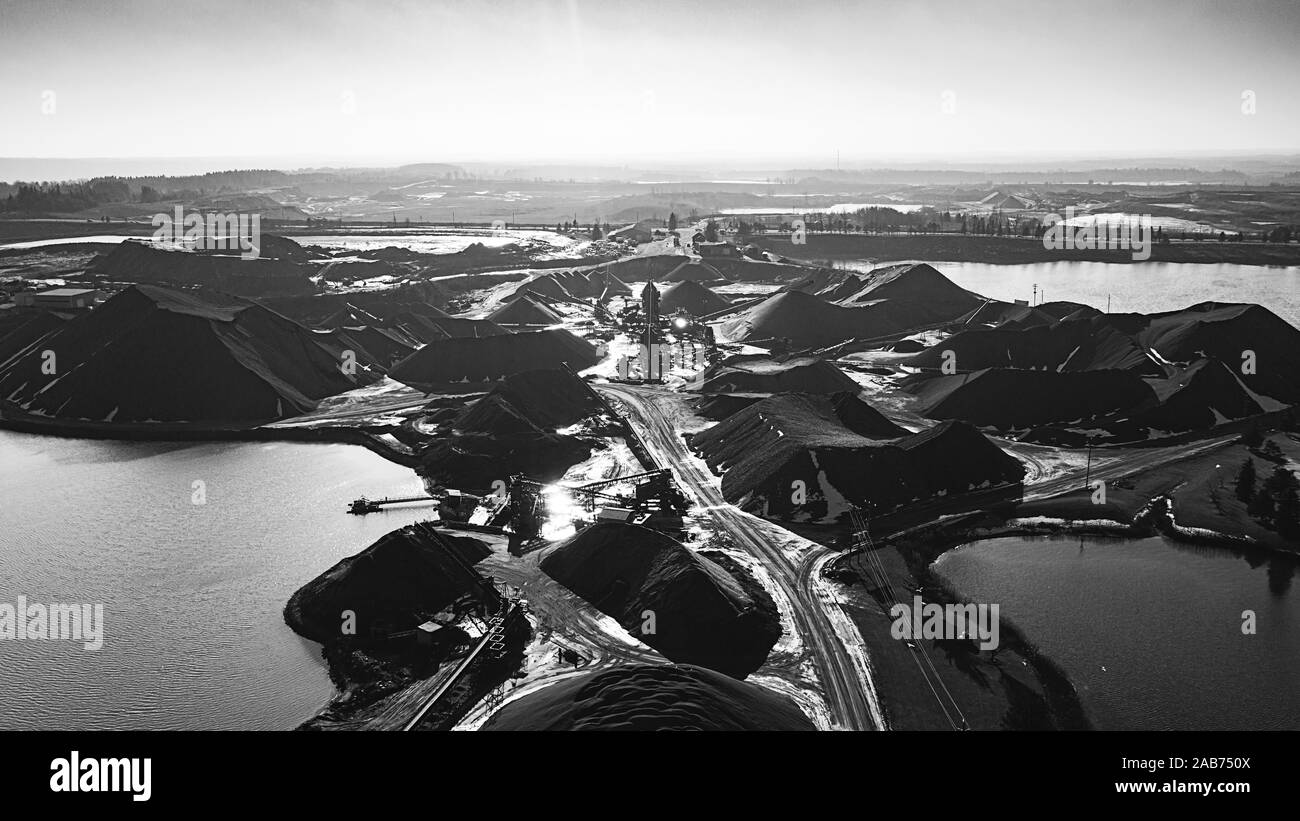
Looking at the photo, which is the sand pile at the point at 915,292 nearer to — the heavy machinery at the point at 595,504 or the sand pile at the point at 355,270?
the heavy machinery at the point at 595,504

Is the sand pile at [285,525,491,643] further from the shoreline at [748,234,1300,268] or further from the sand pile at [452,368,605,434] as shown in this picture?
the shoreline at [748,234,1300,268]

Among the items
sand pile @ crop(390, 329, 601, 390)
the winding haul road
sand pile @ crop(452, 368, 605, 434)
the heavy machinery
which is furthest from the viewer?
sand pile @ crop(390, 329, 601, 390)

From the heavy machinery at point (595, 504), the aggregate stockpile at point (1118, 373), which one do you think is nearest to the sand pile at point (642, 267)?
the aggregate stockpile at point (1118, 373)

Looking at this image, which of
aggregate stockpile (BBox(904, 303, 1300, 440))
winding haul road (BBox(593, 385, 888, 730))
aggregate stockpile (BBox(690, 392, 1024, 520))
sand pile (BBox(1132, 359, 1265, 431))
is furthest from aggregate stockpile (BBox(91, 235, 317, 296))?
sand pile (BBox(1132, 359, 1265, 431))

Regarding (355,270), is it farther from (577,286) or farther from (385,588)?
(385,588)

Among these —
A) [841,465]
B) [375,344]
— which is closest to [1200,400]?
[841,465]
